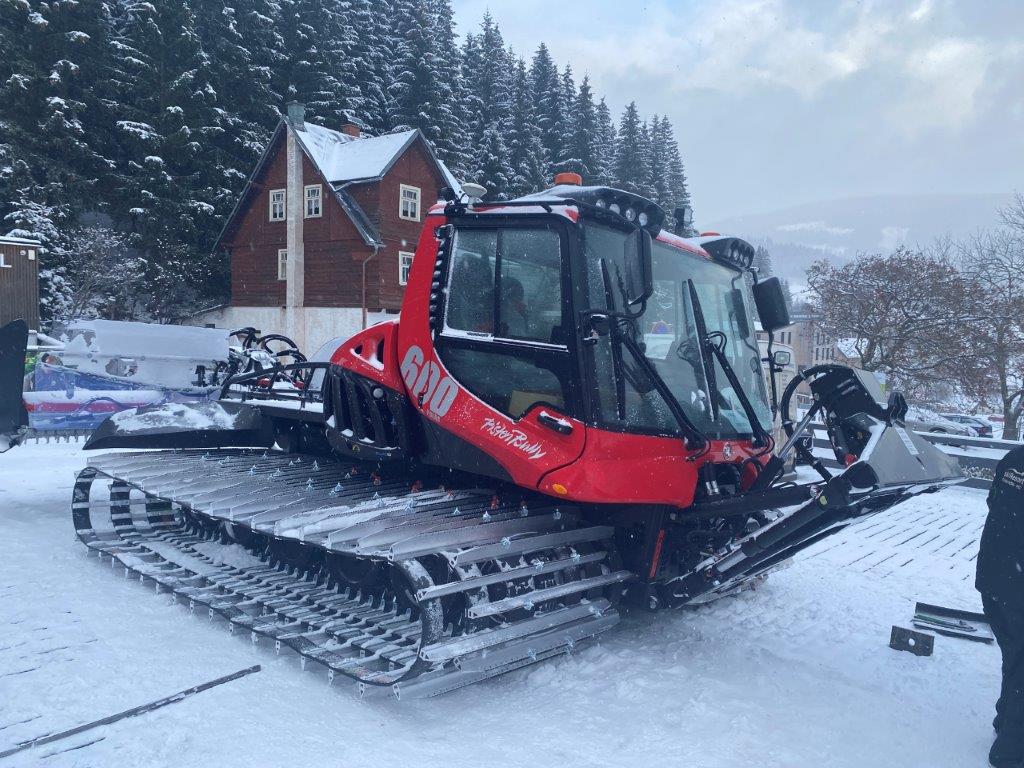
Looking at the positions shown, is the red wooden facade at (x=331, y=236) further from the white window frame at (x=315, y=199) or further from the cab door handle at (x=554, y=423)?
the cab door handle at (x=554, y=423)

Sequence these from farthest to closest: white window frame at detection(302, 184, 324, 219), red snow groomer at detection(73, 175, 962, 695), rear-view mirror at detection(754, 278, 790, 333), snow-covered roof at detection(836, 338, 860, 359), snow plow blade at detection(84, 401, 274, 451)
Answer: white window frame at detection(302, 184, 324, 219) < snow-covered roof at detection(836, 338, 860, 359) < snow plow blade at detection(84, 401, 274, 451) < rear-view mirror at detection(754, 278, 790, 333) < red snow groomer at detection(73, 175, 962, 695)

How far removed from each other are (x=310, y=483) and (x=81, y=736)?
2.04 meters

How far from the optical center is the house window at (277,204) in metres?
29.5

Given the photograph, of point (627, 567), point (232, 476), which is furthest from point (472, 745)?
point (232, 476)

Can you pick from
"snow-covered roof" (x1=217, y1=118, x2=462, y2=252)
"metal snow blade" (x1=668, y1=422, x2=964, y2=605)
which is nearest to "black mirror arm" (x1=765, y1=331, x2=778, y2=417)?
"metal snow blade" (x1=668, y1=422, x2=964, y2=605)

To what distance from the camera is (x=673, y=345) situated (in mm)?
4352

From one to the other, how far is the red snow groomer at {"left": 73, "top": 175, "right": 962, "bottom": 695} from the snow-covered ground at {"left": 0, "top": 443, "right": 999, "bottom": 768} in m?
0.24

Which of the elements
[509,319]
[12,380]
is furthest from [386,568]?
[12,380]

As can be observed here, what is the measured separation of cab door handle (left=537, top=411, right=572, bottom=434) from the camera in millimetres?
3863

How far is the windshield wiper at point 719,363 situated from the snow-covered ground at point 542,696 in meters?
1.31

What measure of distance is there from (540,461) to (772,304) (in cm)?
218

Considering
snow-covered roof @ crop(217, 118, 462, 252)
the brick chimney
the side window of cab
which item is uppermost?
the brick chimney

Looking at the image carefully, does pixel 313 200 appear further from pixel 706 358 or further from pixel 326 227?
pixel 706 358

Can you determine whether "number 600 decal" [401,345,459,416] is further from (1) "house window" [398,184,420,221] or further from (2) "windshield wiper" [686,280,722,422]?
(1) "house window" [398,184,420,221]
